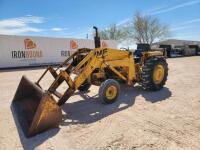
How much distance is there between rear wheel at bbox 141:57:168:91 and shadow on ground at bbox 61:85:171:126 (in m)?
0.22

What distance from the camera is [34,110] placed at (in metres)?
5.49

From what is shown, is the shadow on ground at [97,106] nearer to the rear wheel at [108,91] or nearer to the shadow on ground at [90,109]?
the shadow on ground at [90,109]

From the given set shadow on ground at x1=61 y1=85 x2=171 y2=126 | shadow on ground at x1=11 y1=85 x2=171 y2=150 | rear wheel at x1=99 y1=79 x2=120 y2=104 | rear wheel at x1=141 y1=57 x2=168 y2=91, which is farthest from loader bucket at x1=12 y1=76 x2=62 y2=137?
rear wheel at x1=141 y1=57 x2=168 y2=91

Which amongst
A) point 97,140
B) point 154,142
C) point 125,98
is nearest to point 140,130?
point 154,142

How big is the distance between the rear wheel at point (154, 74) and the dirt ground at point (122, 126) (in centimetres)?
51

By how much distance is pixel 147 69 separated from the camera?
25.0ft

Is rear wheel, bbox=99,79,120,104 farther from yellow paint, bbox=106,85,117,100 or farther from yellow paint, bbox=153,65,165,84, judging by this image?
yellow paint, bbox=153,65,165,84

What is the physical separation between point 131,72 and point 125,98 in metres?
0.94

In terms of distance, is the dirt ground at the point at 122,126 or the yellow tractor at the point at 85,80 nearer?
the dirt ground at the point at 122,126

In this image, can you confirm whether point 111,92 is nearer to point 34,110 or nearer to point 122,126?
point 122,126

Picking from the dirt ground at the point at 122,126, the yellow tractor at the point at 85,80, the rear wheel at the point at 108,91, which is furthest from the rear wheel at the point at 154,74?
the rear wheel at the point at 108,91

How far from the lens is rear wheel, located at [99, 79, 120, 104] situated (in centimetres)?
623

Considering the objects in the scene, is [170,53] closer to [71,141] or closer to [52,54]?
[52,54]

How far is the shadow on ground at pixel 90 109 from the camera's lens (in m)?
4.45
